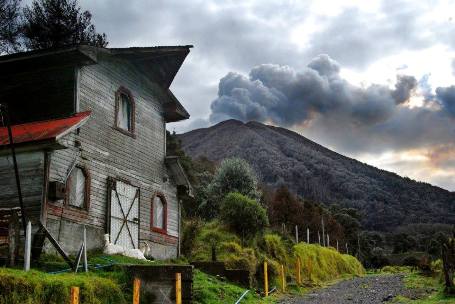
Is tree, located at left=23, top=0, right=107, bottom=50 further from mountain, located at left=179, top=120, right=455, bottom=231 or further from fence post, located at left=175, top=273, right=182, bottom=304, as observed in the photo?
mountain, located at left=179, top=120, right=455, bottom=231

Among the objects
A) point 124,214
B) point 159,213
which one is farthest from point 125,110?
point 159,213

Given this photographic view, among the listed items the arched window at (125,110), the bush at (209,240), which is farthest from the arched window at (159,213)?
the bush at (209,240)

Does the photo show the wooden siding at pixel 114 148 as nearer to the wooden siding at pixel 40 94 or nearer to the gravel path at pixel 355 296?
the wooden siding at pixel 40 94

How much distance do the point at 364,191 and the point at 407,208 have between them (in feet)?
41.7

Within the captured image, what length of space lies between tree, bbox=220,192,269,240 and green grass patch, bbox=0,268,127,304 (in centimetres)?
1677

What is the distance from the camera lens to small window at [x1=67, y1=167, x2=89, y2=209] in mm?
18859

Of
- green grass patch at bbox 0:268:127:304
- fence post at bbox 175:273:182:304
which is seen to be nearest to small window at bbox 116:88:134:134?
fence post at bbox 175:273:182:304

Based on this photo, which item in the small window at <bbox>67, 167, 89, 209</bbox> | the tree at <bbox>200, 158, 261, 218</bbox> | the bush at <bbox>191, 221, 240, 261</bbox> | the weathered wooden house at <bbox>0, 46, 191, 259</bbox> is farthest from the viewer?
the tree at <bbox>200, 158, 261, 218</bbox>

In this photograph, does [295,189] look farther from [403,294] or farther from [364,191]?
[403,294]

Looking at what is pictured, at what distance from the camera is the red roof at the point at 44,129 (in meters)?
17.2

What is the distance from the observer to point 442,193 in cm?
19000

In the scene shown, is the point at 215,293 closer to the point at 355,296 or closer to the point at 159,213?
the point at 159,213

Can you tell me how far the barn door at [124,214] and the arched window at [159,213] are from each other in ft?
4.41

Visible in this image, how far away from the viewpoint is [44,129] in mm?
18125
